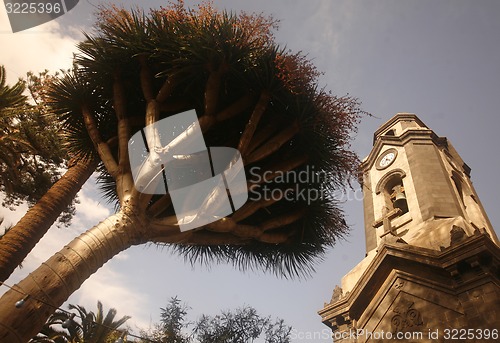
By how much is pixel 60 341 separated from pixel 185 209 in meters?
14.1

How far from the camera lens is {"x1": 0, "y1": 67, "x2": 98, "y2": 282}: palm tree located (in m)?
6.41

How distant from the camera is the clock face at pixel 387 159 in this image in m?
17.3

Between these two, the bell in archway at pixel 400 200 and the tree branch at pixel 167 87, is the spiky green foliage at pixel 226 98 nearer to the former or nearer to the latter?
the tree branch at pixel 167 87

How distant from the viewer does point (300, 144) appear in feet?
23.5

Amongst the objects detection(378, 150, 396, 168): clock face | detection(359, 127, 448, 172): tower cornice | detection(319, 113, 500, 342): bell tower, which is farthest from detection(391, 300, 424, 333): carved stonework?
detection(378, 150, 396, 168): clock face

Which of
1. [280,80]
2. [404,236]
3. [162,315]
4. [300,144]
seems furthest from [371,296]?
[162,315]

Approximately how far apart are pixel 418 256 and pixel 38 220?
9647 millimetres

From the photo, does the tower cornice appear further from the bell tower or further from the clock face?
the clock face

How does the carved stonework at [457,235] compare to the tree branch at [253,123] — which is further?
the carved stonework at [457,235]

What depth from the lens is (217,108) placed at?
693 cm

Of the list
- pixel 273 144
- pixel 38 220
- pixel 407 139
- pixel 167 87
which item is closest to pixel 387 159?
pixel 407 139

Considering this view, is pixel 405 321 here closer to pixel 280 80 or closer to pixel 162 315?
pixel 280 80

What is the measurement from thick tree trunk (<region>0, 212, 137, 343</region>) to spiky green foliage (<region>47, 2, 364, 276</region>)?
31.1 inches

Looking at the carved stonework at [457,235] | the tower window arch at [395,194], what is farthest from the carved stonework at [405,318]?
the tower window arch at [395,194]
